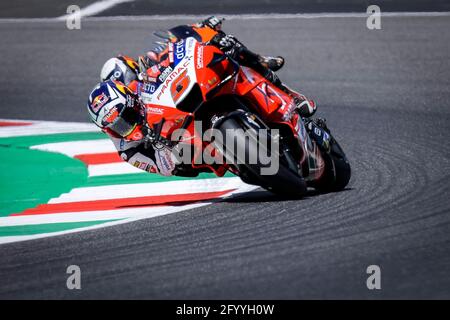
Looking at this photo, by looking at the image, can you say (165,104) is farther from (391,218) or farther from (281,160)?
(391,218)

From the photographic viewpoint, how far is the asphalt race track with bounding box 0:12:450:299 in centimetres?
595

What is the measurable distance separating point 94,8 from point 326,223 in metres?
9.18

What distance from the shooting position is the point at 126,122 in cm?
757

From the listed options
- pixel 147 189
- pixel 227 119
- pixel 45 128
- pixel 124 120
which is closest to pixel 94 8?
pixel 45 128

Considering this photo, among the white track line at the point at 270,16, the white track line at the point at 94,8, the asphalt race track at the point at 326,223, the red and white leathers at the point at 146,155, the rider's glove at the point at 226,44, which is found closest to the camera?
the asphalt race track at the point at 326,223

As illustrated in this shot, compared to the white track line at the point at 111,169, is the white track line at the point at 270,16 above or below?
above

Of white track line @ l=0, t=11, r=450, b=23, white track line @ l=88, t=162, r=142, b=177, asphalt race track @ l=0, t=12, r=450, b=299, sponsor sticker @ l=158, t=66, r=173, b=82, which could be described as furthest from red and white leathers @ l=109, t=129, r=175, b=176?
white track line @ l=0, t=11, r=450, b=23

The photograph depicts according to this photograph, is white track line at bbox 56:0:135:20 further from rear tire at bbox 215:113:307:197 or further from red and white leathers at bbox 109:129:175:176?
rear tire at bbox 215:113:307:197

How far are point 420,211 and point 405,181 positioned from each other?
1.06 meters

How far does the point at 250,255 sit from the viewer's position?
21.1 ft

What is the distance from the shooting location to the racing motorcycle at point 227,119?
7.24 meters

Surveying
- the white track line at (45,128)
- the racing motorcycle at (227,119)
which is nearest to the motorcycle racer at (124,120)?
the racing motorcycle at (227,119)

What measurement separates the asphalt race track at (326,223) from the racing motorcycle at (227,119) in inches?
12.6

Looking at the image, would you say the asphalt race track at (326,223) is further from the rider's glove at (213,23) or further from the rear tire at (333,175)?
the rider's glove at (213,23)
